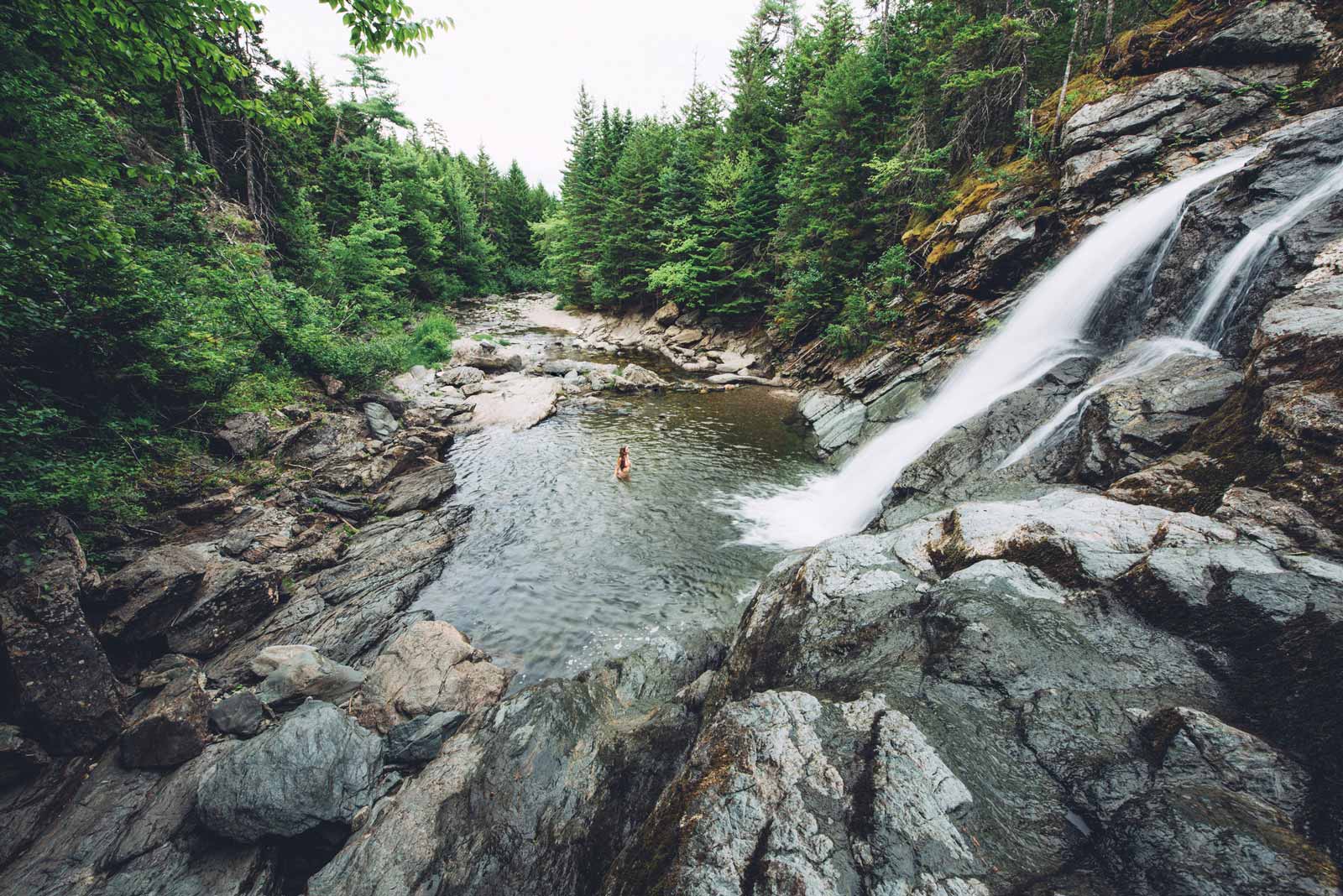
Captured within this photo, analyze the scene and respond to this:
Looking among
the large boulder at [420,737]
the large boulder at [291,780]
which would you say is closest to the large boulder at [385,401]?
the large boulder at [291,780]

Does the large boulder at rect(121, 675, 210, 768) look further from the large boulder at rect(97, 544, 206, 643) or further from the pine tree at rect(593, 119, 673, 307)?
the pine tree at rect(593, 119, 673, 307)

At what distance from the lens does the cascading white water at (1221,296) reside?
618 cm

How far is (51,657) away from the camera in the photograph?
4.17 meters

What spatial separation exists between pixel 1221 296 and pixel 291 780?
13138 mm

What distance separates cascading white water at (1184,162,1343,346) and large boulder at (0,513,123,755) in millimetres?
14440

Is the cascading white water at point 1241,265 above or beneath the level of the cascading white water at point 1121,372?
above

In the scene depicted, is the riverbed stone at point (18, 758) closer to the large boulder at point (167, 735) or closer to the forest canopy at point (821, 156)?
the large boulder at point (167, 735)

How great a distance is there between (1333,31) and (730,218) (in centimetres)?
2097

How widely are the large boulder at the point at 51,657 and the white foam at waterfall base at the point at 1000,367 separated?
8777 millimetres

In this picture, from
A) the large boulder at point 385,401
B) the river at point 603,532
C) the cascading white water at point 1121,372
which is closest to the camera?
the cascading white water at point 1121,372

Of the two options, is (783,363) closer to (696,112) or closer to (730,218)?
(730,218)

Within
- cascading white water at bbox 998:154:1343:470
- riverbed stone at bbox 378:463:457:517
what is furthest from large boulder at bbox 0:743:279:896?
cascading white water at bbox 998:154:1343:470

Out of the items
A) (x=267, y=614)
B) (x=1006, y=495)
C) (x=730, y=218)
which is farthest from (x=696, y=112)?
(x=267, y=614)

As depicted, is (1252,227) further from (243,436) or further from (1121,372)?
(243,436)
